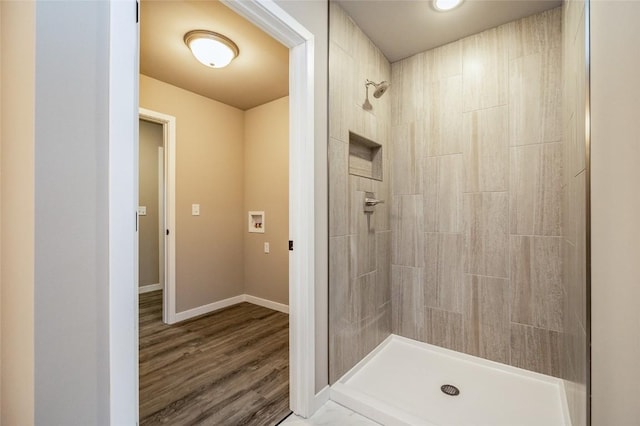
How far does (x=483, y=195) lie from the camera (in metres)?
2.07

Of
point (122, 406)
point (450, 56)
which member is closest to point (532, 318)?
point (450, 56)

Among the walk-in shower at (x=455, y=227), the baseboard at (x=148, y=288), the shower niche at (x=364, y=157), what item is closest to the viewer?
the walk-in shower at (x=455, y=227)

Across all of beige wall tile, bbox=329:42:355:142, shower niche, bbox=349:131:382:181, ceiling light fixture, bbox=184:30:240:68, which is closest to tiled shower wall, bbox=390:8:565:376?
shower niche, bbox=349:131:382:181

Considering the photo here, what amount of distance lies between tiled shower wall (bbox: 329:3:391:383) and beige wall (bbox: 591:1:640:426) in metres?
1.20

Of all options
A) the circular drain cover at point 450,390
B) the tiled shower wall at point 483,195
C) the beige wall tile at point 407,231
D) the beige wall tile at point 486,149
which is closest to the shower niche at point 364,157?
the tiled shower wall at point 483,195

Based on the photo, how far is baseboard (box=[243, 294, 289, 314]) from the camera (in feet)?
10.7

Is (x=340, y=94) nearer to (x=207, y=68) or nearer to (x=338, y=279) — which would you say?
(x=338, y=279)

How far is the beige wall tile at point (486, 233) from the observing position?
2.00 metres

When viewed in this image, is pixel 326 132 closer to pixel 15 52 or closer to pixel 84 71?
pixel 84 71

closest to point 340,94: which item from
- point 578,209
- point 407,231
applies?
point 407,231

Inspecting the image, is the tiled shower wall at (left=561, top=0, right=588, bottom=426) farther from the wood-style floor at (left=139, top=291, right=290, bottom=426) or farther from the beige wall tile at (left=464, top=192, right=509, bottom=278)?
the wood-style floor at (left=139, top=291, right=290, bottom=426)

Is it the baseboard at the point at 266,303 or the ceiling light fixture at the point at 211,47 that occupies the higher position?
the ceiling light fixture at the point at 211,47

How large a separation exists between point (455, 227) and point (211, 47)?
2373mm

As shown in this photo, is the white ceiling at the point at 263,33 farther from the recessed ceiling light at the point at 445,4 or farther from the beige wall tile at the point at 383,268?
the beige wall tile at the point at 383,268
